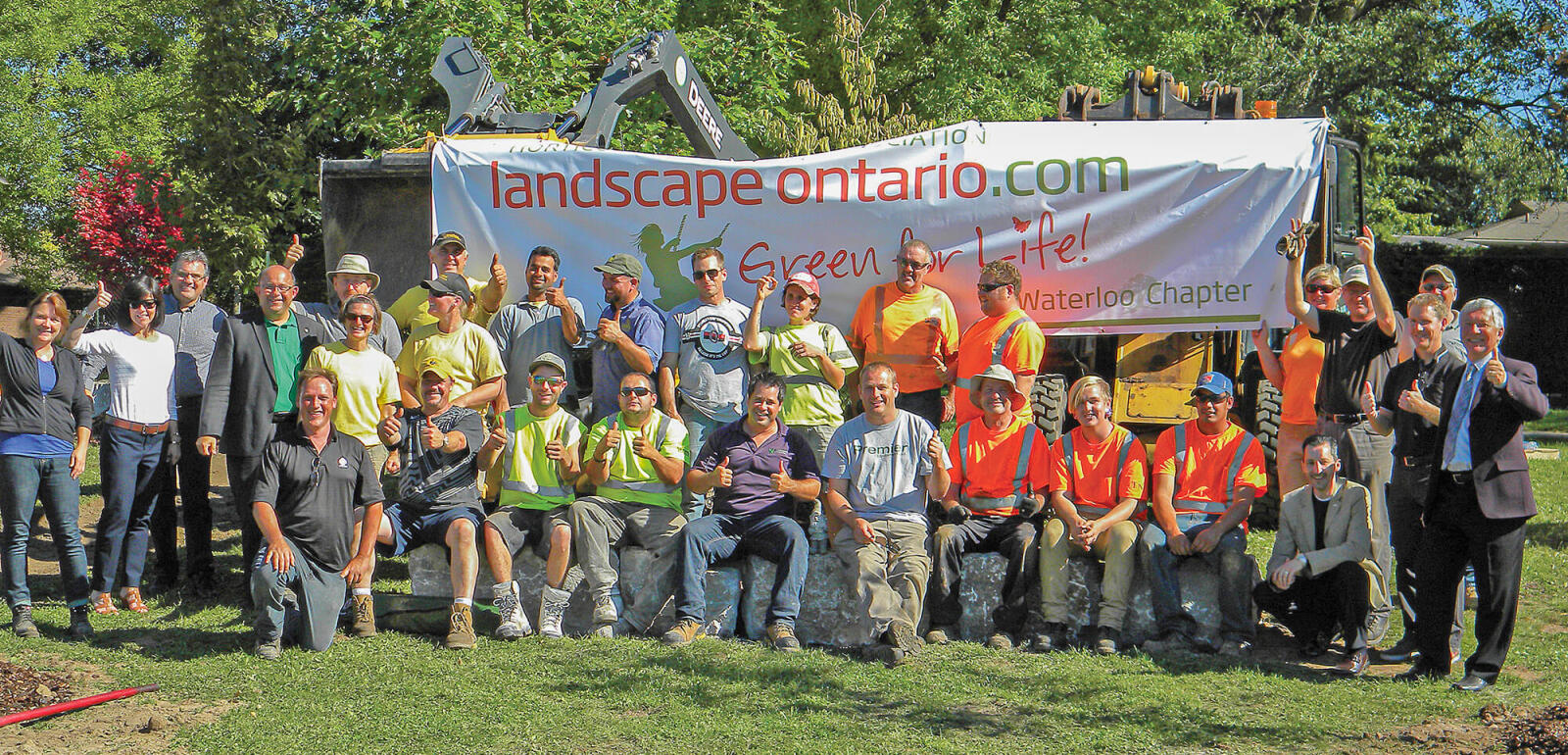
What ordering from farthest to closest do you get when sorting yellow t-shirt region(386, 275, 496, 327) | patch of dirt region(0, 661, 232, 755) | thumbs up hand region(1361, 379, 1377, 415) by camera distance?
1. yellow t-shirt region(386, 275, 496, 327)
2. thumbs up hand region(1361, 379, 1377, 415)
3. patch of dirt region(0, 661, 232, 755)

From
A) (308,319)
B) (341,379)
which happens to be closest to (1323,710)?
(341,379)

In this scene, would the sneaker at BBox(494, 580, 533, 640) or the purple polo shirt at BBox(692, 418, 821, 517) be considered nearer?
the sneaker at BBox(494, 580, 533, 640)

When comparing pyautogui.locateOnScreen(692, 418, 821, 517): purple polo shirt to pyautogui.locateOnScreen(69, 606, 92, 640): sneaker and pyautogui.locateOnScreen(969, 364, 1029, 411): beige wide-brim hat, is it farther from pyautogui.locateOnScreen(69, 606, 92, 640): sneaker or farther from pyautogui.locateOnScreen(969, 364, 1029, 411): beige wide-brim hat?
pyautogui.locateOnScreen(69, 606, 92, 640): sneaker

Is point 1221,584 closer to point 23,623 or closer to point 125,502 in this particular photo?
point 125,502

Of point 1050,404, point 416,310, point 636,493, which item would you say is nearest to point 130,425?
point 416,310

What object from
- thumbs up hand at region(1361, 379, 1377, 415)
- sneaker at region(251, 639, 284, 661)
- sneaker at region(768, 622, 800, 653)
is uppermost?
thumbs up hand at region(1361, 379, 1377, 415)

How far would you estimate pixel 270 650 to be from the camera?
665cm

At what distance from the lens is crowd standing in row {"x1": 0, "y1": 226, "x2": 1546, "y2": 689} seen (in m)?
6.72

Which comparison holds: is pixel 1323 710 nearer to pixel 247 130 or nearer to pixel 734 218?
pixel 734 218

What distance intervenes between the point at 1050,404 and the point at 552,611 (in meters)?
3.71

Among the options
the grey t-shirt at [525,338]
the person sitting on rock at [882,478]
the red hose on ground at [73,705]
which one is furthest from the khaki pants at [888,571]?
the red hose on ground at [73,705]

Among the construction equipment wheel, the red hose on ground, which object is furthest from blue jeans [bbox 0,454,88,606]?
the construction equipment wheel

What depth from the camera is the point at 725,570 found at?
283 inches

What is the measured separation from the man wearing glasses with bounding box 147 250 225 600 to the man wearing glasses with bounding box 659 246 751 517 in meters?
2.50
